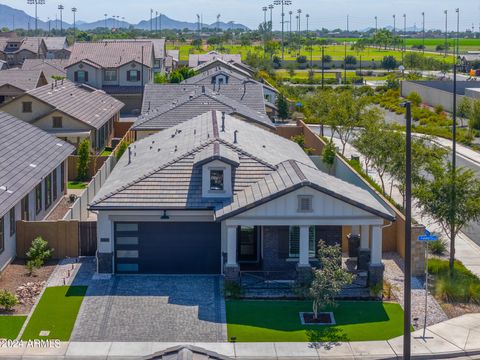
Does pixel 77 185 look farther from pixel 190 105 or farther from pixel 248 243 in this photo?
pixel 248 243

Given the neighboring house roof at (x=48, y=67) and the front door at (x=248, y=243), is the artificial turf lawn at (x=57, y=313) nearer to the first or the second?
the front door at (x=248, y=243)

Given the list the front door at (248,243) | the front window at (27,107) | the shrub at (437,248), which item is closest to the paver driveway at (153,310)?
the front door at (248,243)

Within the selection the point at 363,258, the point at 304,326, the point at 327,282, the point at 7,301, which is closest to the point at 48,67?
the point at 363,258

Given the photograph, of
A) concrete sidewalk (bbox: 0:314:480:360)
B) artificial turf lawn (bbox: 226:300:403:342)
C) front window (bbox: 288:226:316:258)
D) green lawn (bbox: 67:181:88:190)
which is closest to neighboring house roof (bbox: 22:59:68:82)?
green lawn (bbox: 67:181:88:190)

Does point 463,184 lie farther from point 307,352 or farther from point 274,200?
point 307,352

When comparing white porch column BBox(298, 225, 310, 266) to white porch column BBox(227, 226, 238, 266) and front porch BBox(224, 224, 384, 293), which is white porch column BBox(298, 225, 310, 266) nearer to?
front porch BBox(224, 224, 384, 293)

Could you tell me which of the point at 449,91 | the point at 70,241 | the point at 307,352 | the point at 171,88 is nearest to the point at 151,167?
the point at 70,241
